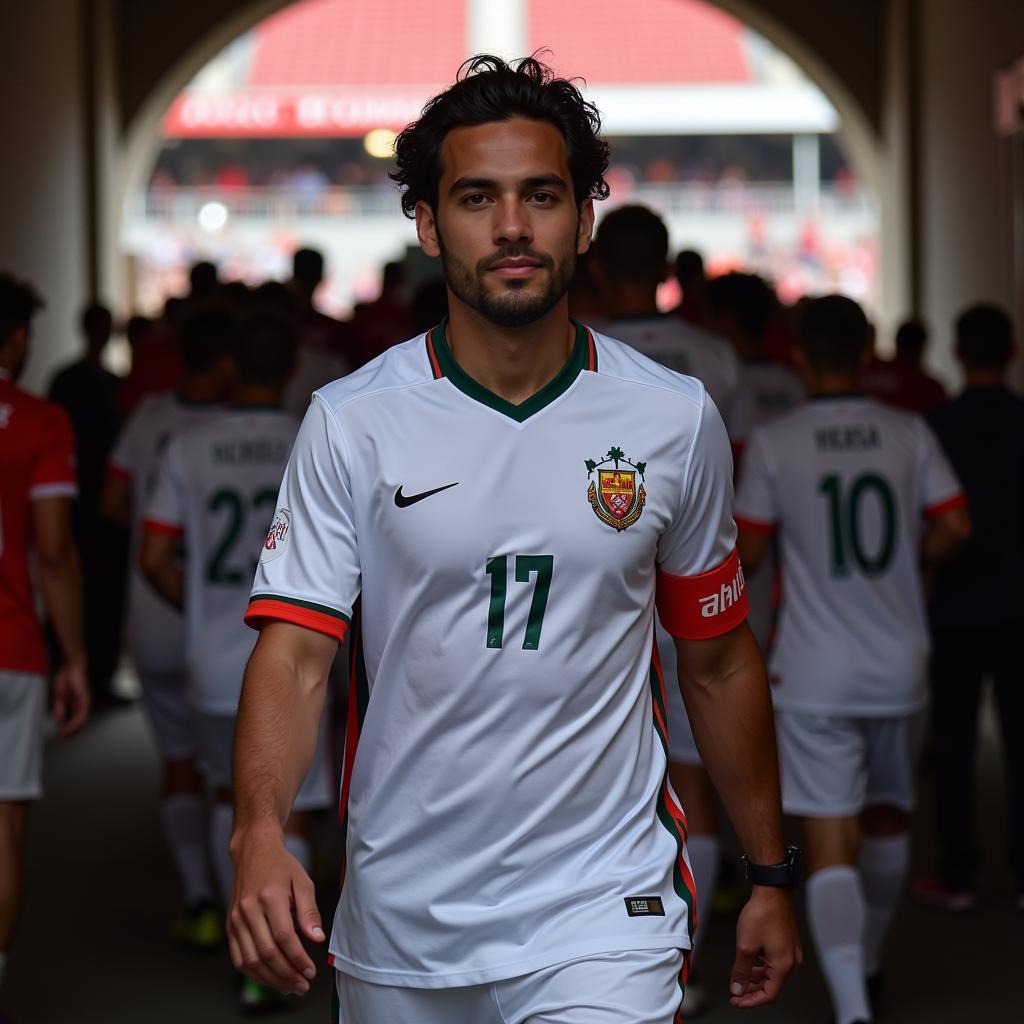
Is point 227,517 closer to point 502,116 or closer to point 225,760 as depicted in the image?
point 225,760

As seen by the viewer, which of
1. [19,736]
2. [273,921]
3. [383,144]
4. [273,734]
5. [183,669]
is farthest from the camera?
[183,669]

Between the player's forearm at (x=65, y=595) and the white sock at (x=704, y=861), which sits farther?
the white sock at (x=704, y=861)

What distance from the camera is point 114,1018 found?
4.80m

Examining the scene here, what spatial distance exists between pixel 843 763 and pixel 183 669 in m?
2.09

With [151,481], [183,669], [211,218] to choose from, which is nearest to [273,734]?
[183,669]

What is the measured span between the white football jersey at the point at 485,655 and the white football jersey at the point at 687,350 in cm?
278

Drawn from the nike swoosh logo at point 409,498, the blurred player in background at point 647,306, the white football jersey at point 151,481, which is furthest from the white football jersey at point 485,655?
the white football jersey at point 151,481

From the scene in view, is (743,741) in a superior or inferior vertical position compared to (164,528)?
inferior

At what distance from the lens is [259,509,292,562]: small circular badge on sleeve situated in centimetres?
232

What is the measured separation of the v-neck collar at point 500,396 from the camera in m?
2.40

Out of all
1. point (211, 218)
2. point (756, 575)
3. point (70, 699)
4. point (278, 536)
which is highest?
point (211, 218)

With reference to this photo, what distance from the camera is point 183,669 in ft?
18.1

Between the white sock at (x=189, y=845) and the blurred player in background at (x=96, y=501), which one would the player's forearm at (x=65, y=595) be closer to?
the white sock at (x=189, y=845)

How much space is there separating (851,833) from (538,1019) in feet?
7.90
